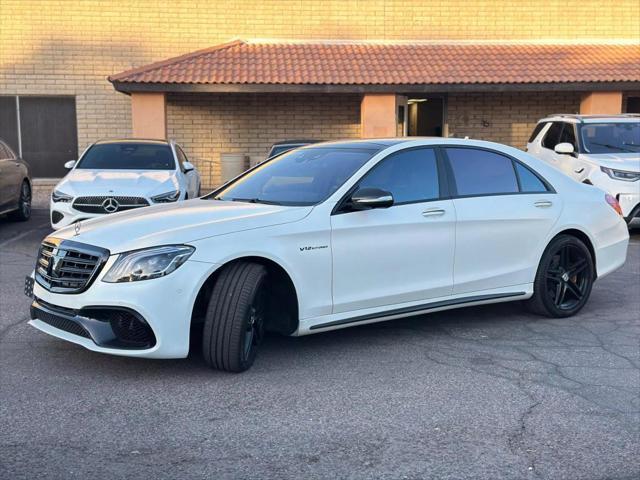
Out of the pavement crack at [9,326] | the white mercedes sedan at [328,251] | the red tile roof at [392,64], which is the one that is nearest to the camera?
the white mercedes sedan at [328,251]

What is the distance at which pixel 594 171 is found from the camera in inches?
441

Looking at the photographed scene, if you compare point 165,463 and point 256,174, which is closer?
point 165,463

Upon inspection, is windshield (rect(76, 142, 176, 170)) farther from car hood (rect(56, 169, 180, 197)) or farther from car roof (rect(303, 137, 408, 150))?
car roof (rect(303, 137, 408, 150))

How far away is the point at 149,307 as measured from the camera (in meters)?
4.59

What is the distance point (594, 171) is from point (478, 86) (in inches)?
264

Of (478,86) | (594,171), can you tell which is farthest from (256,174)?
(478,86)

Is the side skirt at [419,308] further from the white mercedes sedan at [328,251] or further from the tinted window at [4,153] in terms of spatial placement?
the tinted window at [4,153]

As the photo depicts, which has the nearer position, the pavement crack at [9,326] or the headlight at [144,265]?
the headlight at [144,265]

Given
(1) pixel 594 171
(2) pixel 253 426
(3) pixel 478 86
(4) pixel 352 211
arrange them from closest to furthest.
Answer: (2) pixel 253 426, (4) pixel 352 211, (1) pixel 594 171, (3) pixel 478 86

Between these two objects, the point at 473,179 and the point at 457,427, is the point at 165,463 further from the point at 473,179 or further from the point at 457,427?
the point at 473,179

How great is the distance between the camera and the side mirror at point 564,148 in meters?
11.7

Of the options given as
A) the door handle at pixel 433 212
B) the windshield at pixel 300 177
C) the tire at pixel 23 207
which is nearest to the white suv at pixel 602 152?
the door handle at pixel 433 212

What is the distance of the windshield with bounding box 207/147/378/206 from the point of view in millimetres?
5551

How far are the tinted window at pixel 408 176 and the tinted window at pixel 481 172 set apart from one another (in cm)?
23
